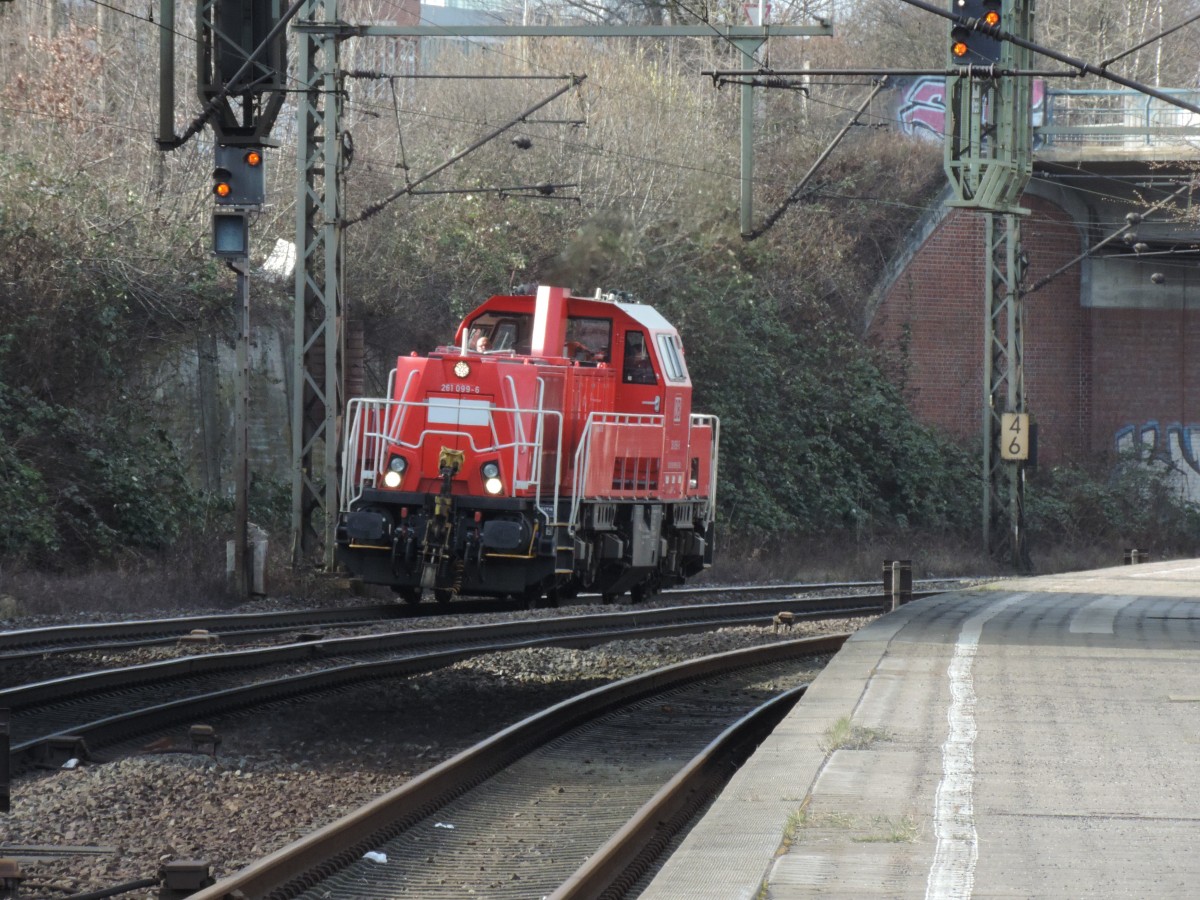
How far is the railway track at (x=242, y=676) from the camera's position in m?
9.63

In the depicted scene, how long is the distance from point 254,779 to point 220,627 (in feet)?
24.1

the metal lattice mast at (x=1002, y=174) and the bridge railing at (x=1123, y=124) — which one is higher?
the bridge railing at (x=1123, y=124)

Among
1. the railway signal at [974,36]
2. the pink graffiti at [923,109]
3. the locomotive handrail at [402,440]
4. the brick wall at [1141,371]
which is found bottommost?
the locomotive handrail at [402,440]

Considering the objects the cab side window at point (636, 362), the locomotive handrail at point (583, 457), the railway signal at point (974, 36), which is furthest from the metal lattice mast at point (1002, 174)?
the locomotive handrail at point (583, 457)

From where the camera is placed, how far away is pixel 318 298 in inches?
788

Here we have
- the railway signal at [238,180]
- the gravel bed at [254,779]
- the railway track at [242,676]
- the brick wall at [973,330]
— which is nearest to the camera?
the gravel bed at [254,779]

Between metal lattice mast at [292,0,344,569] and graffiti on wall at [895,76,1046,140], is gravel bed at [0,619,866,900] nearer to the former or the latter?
metal lattice mast at [292,0,344,569]

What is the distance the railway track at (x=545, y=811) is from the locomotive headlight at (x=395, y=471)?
11.3 ft

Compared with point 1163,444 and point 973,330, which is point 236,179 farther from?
point 1163,444

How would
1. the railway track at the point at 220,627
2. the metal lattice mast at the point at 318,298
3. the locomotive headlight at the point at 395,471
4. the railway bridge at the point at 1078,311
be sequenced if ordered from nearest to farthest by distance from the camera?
the railway track at the point at 220,627, the locomotive headlight at the point at 395,471, the metal lattice mast at the point at 318,298, the railway bridge at the point at 1078,311

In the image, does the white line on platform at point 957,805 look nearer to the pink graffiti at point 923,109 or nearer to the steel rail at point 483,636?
the steel rail at point 483,636

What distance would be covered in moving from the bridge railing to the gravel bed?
81.8ft

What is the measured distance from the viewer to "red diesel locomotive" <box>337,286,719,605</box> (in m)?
13.6

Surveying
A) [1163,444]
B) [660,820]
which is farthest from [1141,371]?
[660,820]
